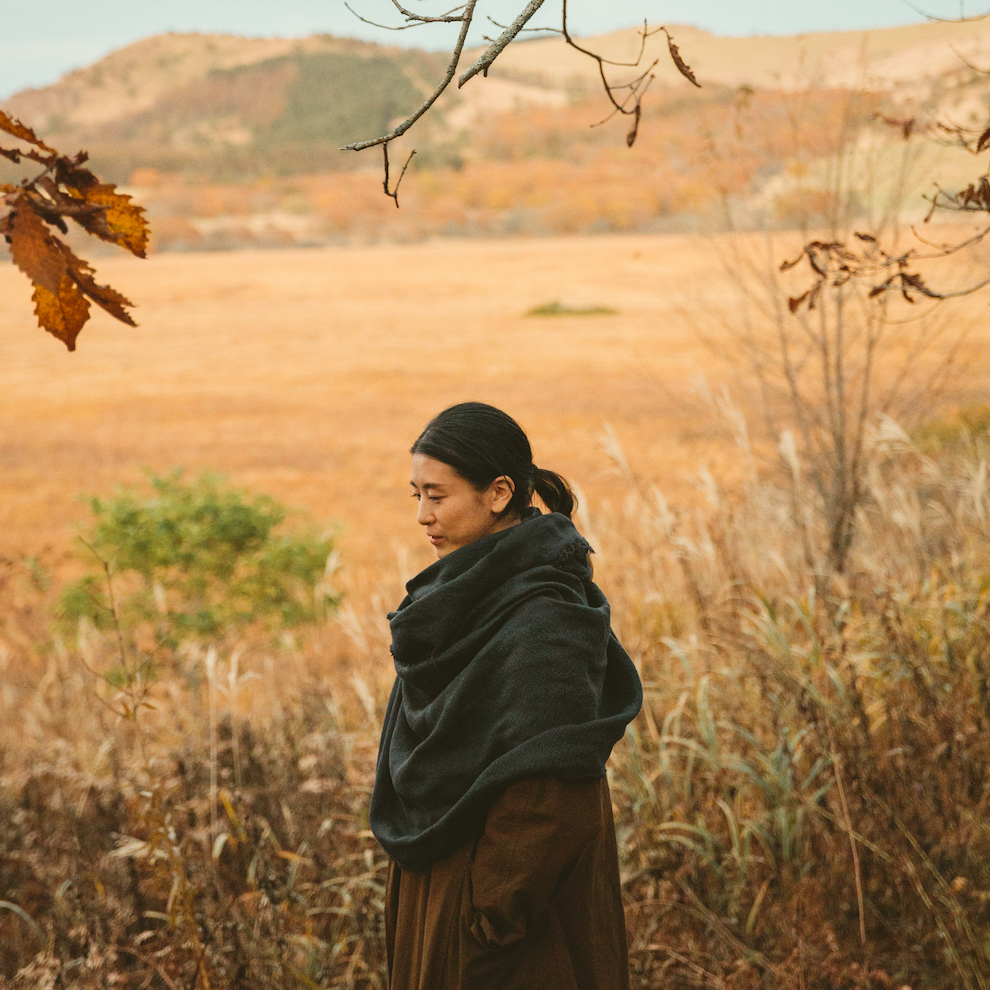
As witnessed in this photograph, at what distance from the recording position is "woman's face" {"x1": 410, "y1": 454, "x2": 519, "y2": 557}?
4.26ft

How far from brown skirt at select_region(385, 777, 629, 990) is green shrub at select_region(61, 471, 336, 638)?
4107mm

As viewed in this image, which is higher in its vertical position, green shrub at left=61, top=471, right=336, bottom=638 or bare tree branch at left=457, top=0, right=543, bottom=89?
bare tree branch at left=457, top=0, right=543, bottom=89

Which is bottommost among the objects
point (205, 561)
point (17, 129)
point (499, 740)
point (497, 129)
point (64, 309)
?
point (205, 561)

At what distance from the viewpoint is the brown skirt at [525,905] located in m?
1.14

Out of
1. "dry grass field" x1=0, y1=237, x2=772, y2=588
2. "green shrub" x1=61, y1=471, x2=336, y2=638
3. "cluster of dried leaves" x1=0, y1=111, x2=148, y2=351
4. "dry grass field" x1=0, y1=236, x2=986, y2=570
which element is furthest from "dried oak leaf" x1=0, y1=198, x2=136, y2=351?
"green shrub" x1=61, y1=471, x2=336, y2=638

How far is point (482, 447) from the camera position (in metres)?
1.30

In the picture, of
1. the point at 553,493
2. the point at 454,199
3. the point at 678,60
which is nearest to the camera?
the point at 678,60

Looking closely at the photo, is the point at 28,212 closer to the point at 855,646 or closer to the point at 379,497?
the point at 855,646

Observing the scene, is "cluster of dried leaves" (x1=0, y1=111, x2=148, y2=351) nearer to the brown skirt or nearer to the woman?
the woman

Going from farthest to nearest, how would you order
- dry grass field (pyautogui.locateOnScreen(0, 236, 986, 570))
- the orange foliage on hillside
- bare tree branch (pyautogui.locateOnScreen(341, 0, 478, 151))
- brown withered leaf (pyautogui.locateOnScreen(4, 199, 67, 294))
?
the orange foliage on hillside
dry grass field (pyautogui.locateOnScreen(0, 236, 986, 570))
bare tree branch (pyautogui.locateOnScreen(341, 0, 478, 151))
brown withered leaf (pyautogui.locateOnScreen(4, 199, 67, 294))

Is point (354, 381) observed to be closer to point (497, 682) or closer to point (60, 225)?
point (497, 682)

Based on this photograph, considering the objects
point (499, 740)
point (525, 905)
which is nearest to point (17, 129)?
point (499, 740)

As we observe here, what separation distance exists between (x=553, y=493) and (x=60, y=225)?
0.85m

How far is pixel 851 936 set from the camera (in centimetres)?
205
